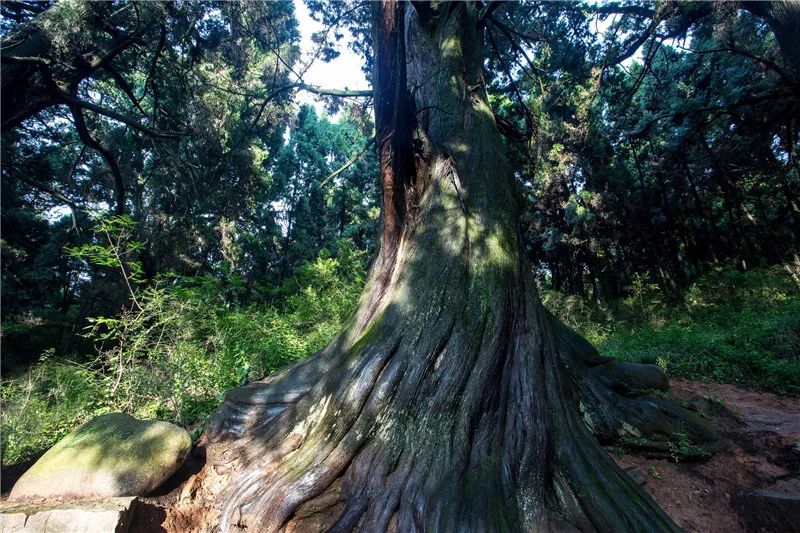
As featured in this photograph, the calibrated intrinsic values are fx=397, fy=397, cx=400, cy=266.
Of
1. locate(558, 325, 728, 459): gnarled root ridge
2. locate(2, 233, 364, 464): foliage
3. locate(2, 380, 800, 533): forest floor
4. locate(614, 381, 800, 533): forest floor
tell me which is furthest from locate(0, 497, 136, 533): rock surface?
locate(614, 381, 800, 533): forest floor

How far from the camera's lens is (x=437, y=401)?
8.00 ft

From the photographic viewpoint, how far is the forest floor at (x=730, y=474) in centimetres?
274

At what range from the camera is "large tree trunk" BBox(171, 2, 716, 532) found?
7.08 ft

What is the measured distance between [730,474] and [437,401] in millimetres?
2572

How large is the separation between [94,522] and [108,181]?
46.0 feet

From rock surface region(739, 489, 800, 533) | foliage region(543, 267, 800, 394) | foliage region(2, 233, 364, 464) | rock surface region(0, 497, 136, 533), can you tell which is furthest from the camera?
foliage region(543, 267, 800, 394)

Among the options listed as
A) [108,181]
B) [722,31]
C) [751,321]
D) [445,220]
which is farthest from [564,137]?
[108,181]

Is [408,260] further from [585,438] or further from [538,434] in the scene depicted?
[585,438]

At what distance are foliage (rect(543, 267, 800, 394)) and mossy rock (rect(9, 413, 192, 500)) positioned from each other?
21.1ft

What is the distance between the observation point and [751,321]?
789 centimetres

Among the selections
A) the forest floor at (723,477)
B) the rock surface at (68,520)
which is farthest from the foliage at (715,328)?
the rock surface at (68,520)

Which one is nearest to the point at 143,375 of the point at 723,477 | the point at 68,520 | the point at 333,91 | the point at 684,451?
the point at 68,520

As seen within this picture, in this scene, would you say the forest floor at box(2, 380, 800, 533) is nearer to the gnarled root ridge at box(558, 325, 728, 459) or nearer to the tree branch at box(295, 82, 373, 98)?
the gnarled root ridge at box(558, 325, 728, 459)

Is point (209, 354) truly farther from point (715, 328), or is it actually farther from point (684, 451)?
point (715, 328)
